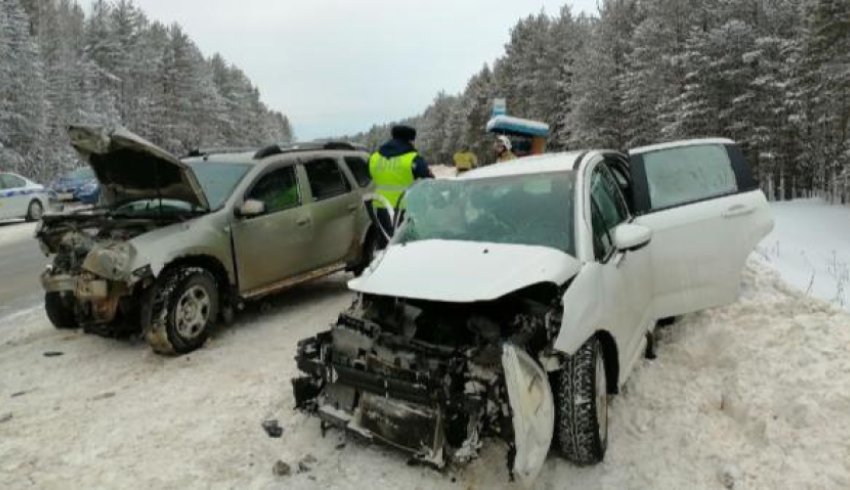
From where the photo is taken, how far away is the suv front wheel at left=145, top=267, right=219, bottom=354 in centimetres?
584

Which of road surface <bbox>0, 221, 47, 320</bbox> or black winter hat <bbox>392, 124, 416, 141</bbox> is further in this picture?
road surface <bbox>0, 221, 47, 320</bbox>

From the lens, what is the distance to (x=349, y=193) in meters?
8.25

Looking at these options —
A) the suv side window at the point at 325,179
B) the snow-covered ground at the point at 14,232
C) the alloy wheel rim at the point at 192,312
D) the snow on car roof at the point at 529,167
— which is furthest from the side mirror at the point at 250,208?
the snow-covered ground at the point at 14,232

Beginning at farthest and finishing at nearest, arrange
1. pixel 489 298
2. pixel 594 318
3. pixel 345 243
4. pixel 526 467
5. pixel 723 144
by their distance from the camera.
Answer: pixel 345 243
pixel 723 144
pixel 594 318
pixel 489 298
pixel 526 467

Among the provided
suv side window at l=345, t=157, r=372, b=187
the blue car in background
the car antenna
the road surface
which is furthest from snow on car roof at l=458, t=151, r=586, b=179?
the blue car in background

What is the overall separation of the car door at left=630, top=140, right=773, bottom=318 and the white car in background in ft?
69.5

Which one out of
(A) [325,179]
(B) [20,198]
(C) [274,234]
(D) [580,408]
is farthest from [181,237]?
(B) [20,198]

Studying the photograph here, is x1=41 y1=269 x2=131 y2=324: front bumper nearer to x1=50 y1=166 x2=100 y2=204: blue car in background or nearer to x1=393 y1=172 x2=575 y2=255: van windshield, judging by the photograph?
x1=393 y1=172 x2=575 y2=255: van windshield

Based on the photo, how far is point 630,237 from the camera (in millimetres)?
4211

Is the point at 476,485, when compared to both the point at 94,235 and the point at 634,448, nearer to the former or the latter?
the point at 634,448

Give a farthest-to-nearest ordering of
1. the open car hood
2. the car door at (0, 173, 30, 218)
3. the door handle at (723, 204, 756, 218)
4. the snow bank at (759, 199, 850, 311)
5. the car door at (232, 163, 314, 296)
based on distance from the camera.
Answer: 1. the car door at (0, 173, 30, 218)
2. the snow bank at (759, 199, 850, 311)
3. the car door at (232, 163, 314, 296)
4. the open car hood
5. the door handle at (723, 204, 756, 218)

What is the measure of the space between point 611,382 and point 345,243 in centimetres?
454

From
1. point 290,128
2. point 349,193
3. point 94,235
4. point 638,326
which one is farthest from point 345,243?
point 290,128

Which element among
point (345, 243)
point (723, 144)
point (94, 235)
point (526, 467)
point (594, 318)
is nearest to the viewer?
point (526, 467)
